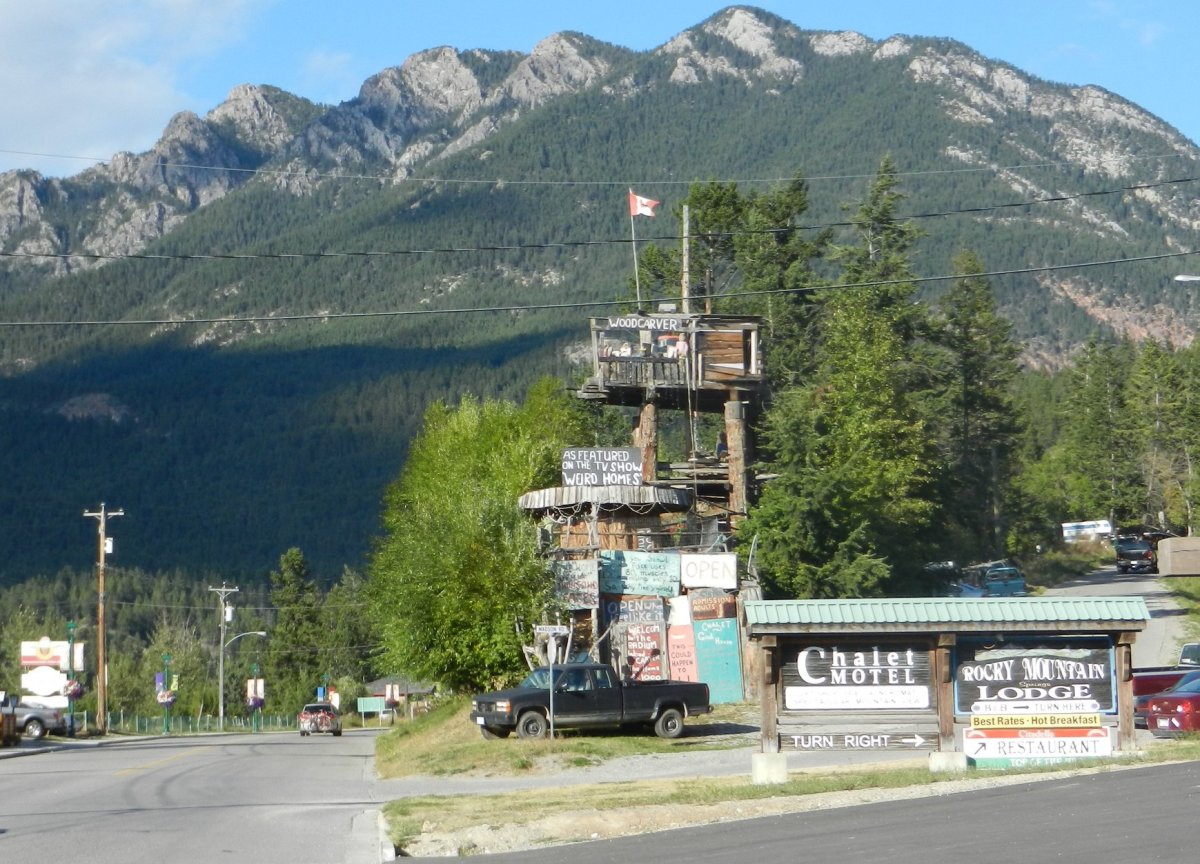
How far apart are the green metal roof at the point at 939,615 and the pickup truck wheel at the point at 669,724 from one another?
11.7 m

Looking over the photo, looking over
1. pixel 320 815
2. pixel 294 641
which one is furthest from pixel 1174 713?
pixel 294 641

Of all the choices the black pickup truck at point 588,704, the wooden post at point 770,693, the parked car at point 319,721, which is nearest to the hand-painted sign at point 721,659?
the black pickup truck at point 588,704

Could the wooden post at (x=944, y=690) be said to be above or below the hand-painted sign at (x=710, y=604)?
below

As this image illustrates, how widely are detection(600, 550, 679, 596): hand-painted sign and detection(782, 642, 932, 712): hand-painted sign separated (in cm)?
1736

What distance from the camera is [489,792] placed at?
25.1m

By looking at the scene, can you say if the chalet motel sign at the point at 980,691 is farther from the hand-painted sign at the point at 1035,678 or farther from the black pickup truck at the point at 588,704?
the black pickup truck at the point at 588,704

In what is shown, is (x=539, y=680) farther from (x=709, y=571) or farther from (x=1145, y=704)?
(x=1145, y=704)

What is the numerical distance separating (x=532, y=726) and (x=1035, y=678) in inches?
539

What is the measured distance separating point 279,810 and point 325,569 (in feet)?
564

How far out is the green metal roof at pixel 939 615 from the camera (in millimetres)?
22297

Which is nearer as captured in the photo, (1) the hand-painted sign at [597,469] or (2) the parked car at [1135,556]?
(1) the hand-painted sign at [597,469]

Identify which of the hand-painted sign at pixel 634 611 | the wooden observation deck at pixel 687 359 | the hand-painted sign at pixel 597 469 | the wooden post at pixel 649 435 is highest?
the wooden observation deck at pixel 687 359

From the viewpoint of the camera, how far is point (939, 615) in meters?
22.5

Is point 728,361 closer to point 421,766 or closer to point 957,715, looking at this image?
point 421,766
